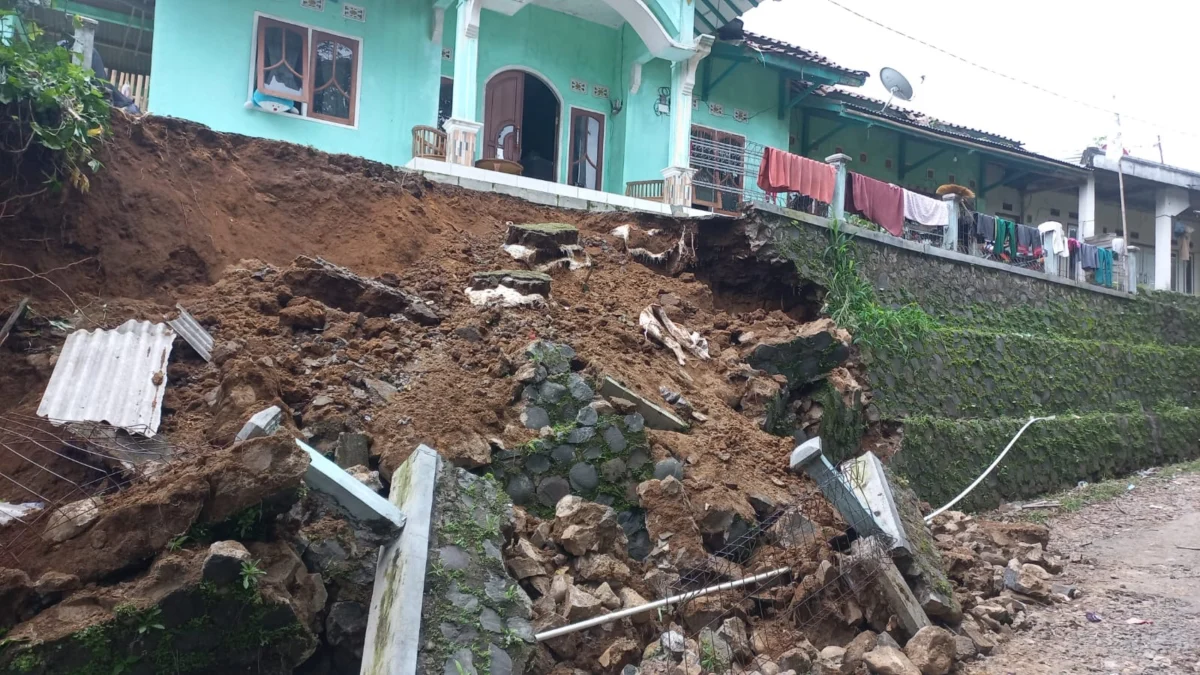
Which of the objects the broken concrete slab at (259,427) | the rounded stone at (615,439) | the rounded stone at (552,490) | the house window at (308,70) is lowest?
the rounded stone at (552,490)

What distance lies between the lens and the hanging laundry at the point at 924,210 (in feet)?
42.2

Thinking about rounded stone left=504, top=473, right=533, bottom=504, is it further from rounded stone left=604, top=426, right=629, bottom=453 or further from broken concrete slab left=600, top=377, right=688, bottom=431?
broken concrete slab left=600, top=377, right=688, bottom=431

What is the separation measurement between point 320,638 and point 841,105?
14209mm

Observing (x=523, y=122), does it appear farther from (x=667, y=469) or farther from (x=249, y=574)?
(x=249, y=574)

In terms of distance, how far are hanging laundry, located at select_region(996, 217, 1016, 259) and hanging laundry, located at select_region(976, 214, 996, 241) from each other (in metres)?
0.12

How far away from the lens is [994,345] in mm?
12375

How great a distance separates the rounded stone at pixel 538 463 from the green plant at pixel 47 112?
422cm

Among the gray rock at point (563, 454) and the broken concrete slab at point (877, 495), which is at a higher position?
the gray rock at point (563, 454)

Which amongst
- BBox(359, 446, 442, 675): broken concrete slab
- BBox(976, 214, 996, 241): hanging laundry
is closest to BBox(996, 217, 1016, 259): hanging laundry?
BBox(976, 214, 996, 241): hanging laundry

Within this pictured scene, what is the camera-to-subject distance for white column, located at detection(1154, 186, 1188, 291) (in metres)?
19.4

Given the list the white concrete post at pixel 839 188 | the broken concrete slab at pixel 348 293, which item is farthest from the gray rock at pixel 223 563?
the white concrete post at pixel 839 188

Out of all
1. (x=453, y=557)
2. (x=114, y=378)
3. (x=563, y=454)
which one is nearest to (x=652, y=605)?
(x=453, y=557)

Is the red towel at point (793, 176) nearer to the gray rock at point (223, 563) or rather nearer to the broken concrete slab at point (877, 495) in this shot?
the broken concrete slab at point (877, 495)

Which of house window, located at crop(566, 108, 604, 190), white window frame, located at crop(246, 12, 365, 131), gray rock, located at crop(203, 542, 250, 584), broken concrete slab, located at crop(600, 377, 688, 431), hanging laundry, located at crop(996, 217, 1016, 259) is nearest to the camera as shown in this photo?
gray rock, located at crop(203, 542, 250, 584)
